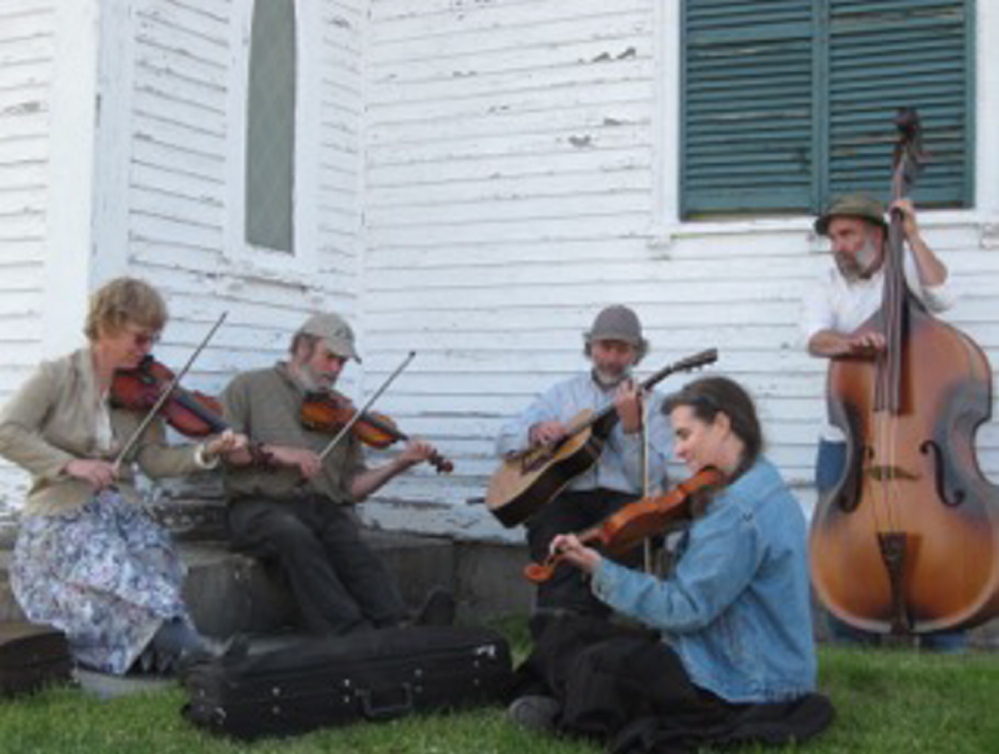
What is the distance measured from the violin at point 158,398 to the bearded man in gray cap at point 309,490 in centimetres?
22

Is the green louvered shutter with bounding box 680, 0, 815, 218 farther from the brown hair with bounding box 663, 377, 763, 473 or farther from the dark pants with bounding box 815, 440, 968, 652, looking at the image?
the brown hair with bounding box 663, 377, 763, 473

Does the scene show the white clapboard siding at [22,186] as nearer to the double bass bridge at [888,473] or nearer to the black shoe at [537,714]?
the black shoe at [537,714]

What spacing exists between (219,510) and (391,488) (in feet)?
3.63

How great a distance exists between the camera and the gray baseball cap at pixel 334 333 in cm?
573

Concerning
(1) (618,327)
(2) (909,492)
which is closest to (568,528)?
(1) (618,327)

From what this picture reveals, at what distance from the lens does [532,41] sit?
272 inches

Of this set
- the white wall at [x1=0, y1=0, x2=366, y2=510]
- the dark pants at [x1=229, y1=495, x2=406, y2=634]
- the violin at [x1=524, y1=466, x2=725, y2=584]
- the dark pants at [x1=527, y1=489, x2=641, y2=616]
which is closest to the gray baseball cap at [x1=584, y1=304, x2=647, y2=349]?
the dark pants at [x1=527, y1=489, x2=641, y2=616]

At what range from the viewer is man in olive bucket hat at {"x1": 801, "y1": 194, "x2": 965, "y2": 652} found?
539 centimetres

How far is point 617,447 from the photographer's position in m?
5.76

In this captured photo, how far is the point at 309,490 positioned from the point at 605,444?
3.82 feet

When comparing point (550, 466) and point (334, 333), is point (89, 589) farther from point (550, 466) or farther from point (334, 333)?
point (550, 466)

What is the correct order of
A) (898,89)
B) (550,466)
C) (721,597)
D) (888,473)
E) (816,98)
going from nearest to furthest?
(721,597), (888,473), (550,466), (898,89), (816,98)

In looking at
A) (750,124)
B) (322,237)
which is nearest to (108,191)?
(322,237)

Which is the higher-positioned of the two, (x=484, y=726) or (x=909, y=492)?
(x=909, y=492)
